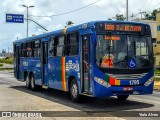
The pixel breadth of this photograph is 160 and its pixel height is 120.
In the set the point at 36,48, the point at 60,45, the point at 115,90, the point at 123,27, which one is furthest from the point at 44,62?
the point at 115,90

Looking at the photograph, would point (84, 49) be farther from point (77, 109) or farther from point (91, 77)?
point (77, 109)

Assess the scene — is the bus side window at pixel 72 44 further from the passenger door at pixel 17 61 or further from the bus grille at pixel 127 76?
the passenger door at pixel 17 61

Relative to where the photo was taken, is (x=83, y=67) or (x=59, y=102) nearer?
(x=83, y=67)

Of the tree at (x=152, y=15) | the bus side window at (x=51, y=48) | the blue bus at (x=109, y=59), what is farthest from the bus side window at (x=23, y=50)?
the tree at (x=152, y=15)

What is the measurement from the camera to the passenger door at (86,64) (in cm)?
1402

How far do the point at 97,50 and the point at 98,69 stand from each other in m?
0.65

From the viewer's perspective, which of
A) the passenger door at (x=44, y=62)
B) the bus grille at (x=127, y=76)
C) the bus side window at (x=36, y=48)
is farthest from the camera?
the bus side window at (x=36, y=48)

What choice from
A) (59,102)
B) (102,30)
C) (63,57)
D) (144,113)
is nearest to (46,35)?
(63,57)

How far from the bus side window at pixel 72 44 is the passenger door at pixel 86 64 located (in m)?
0.64

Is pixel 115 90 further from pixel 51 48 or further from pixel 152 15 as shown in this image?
pixel 152 15

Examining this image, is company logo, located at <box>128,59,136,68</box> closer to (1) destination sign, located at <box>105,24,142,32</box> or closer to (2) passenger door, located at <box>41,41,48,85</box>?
(1) destination sign, located at <box>105,24,142,32</box>

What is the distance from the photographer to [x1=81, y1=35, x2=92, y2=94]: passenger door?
552 inches

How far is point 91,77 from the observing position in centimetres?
1384

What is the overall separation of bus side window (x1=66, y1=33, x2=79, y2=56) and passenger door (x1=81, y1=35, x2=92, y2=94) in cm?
64
